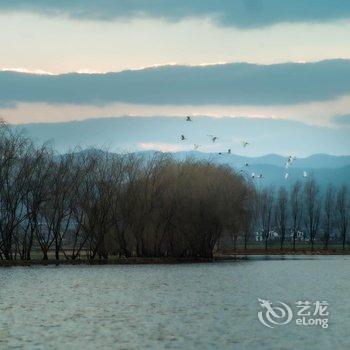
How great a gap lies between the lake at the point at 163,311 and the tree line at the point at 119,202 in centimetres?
2417

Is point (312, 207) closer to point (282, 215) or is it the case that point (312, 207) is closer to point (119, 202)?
point (282, 215)

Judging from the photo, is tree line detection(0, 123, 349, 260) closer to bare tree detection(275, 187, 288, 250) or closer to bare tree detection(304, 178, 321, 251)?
bare tree detection(275, 187, 288, 250)

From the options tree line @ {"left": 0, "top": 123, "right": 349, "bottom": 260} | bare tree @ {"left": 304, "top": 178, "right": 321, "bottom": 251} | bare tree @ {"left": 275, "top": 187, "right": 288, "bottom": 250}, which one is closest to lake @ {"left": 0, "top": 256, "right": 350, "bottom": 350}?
tree line @ {"left": 0, "top": 123, "right": 349, "bottom": 260}

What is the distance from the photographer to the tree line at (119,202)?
80000mm

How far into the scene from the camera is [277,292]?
4125 cm

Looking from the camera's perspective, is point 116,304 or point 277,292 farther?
point 277,292

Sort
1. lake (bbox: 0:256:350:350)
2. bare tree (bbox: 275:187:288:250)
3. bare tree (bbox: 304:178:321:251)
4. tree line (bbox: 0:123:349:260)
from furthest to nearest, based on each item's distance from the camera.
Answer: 1. bare tree (bbox: 304:178:321:251)
2. bare tree (bbox: 275:187:288:250)
3. tree line (bbox: 0:123:349:260)
4. lake (bbox: 0:256:350:350)

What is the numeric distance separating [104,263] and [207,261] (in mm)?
12269

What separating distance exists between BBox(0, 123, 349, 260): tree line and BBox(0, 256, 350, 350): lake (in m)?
24.2

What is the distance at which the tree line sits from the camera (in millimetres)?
80000

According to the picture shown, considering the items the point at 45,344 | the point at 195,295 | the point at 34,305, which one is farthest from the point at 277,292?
the point at 45,344

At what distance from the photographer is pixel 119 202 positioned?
86062 millimetres

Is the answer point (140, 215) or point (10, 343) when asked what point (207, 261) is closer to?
point (140, 215)

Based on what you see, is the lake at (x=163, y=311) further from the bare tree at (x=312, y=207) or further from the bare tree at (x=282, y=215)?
the bare tree at (x=312, y=207)
